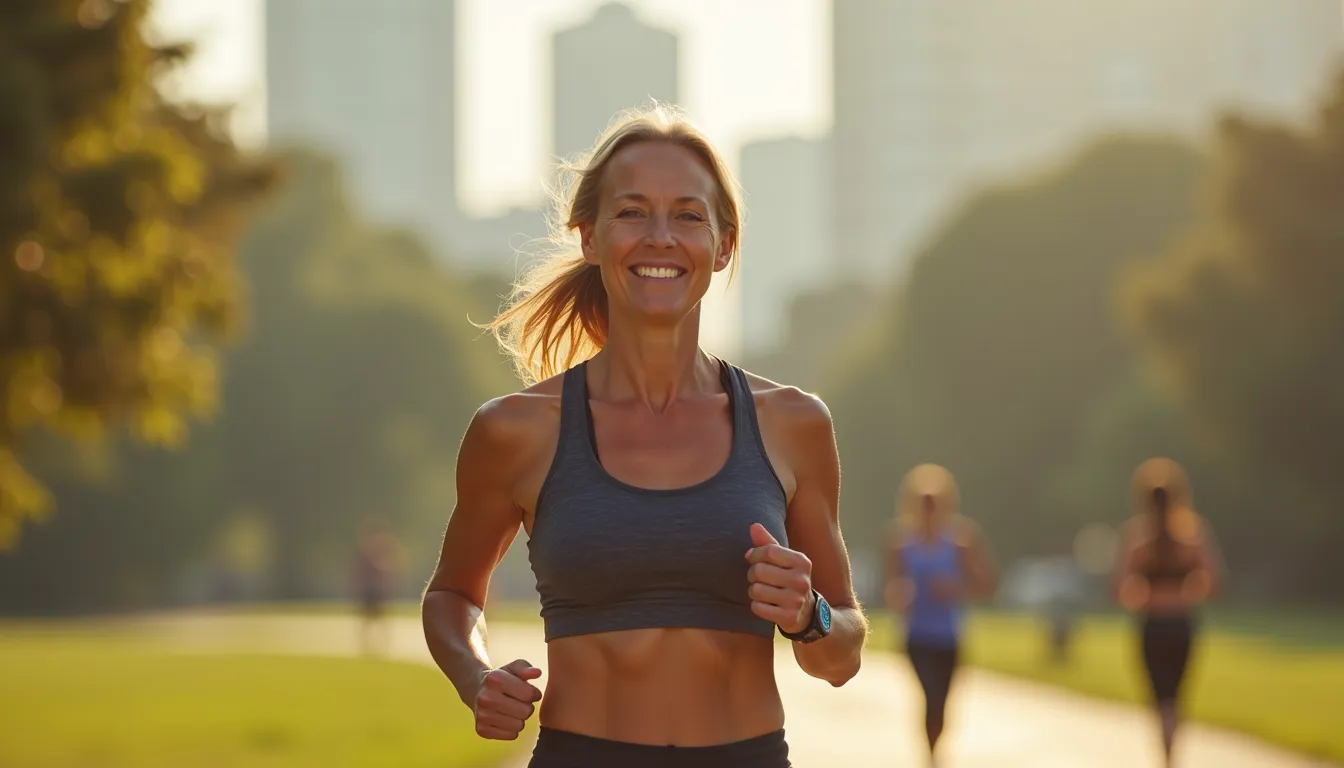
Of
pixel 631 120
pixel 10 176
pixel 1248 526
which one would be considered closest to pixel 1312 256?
pixel 1248 526

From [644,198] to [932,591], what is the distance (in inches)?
366

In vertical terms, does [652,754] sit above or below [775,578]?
below

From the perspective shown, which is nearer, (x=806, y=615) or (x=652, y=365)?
(x=806, y=615)

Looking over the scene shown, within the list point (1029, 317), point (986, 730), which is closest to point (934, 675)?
point (986, 730)

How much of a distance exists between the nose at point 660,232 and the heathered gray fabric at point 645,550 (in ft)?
1.35

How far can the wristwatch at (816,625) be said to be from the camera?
12.9ft

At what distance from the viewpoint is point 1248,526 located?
56812mm

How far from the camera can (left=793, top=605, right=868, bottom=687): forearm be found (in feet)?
13.3

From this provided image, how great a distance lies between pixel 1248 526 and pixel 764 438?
54602mm

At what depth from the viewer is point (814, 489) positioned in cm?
427

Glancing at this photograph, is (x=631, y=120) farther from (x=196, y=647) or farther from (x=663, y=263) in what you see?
(x=196, y=647)

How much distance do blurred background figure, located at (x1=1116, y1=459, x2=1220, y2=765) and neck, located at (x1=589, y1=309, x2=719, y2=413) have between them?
30.5 feet

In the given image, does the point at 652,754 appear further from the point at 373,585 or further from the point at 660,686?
the point at 373,585

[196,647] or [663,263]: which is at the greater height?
[663,263]
